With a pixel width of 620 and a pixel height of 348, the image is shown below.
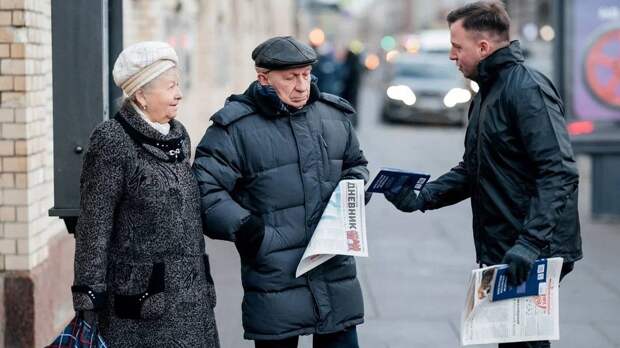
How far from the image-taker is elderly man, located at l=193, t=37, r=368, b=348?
13.3 feet

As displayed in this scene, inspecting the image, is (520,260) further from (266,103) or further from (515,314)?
(266,103)

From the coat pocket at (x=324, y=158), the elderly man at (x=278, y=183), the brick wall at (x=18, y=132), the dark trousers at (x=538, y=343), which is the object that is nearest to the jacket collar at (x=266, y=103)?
the elderly man at (x=278, y=183)

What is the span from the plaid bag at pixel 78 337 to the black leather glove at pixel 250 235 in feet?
2.11

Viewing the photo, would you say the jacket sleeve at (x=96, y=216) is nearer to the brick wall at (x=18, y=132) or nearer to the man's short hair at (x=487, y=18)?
the man's short hair at (x=487, y=18)

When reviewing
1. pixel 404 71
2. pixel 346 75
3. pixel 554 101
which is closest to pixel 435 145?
pixel 346 75

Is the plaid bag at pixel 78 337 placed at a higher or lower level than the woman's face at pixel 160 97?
lower

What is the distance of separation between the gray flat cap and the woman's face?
42 cm

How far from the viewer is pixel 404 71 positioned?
88.8ft

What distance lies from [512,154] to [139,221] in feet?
4.62

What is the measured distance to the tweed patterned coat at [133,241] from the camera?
3.63 meters

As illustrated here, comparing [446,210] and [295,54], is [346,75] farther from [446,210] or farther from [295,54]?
[295,54]

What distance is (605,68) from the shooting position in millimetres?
11016

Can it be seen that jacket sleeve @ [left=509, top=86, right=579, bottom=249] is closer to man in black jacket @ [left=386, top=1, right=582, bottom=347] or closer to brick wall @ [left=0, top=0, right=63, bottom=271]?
man in black jacket @ [left=386, top=1, right=582, bottom=347]

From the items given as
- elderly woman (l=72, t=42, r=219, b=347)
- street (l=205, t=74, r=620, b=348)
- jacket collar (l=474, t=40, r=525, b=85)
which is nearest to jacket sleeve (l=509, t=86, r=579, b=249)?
jacket collar (l=474, t=40, r=525, b=85)
